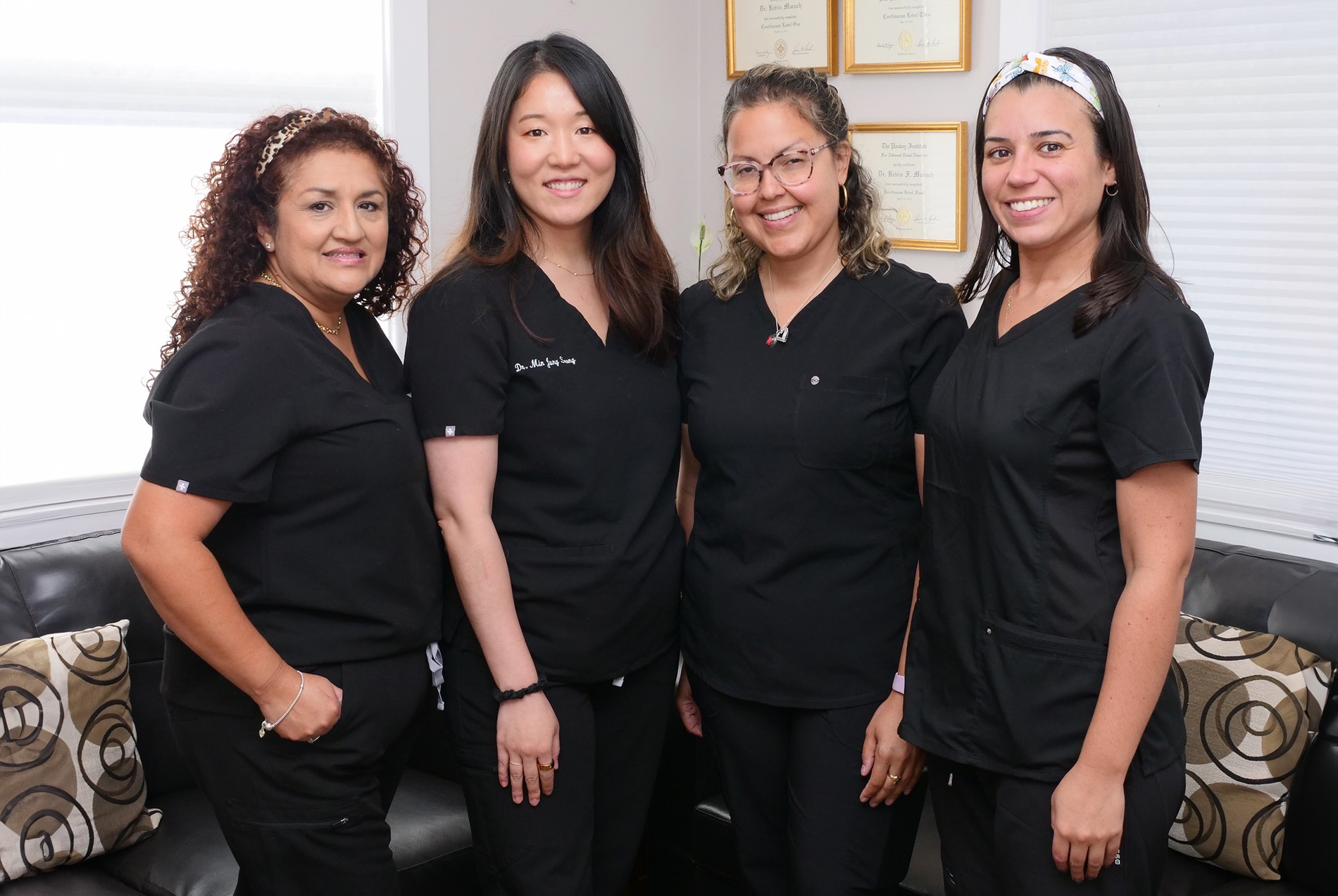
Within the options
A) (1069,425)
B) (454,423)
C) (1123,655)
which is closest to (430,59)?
(454,423)

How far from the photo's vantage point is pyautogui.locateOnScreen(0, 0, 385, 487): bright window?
2.28 meters

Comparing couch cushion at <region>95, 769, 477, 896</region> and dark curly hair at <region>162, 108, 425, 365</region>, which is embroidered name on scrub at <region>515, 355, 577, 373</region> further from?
couch cushion at <region>95, 769, 477, 896</region>

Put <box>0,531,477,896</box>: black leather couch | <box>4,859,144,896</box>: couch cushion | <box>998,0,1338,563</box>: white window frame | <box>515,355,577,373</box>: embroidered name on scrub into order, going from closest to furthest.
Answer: <box>515,355,577,373</box>: embroidered name on scrub
<box>4,859,144,896</box>: couch cushion
<box>0,531,477,896</box>: black leather couch
<box>998,0,1338,563</box>: white window frame

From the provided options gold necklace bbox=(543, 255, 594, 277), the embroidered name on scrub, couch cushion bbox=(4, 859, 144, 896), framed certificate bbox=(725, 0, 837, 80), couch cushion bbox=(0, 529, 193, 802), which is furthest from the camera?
framed certificate bbox=(725, 0, 837, 80)

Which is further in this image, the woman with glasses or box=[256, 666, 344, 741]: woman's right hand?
the woman with glasses

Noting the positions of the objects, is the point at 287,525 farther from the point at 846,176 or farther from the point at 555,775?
the point at 846,176

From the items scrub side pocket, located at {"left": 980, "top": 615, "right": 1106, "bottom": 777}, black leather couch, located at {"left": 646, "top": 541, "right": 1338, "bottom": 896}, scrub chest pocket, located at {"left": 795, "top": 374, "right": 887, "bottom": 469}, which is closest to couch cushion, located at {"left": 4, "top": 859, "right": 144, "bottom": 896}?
black leather couch, located at {"left": 646, "top": 541, "right": 1338, "bottom": 896}

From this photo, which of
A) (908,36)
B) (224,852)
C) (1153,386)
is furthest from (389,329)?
(1153,386)

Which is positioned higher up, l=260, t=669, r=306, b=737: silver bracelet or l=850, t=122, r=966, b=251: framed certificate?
l=850, t=122, r=966, b=251: framed certificate

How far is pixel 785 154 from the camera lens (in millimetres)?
1664

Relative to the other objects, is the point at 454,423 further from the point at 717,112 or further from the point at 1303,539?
the point at 717,112

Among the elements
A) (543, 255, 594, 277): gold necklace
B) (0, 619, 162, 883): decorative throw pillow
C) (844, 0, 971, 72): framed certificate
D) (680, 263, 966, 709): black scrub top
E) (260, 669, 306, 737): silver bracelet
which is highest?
(844, 0, 971, 72): framed certificate

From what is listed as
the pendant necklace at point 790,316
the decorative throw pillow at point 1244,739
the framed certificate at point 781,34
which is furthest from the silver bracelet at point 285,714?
the framed certificate at point 781,34

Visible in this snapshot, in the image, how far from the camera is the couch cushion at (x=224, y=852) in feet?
6.55
